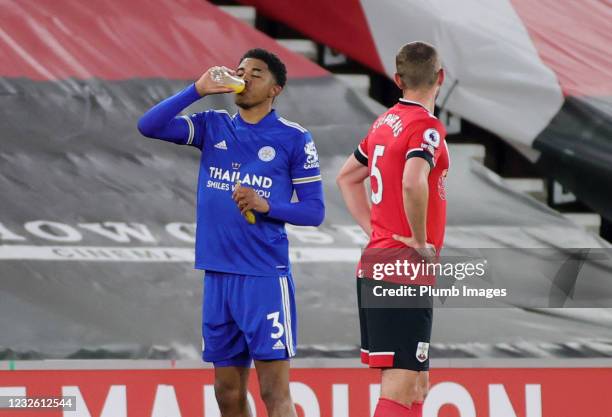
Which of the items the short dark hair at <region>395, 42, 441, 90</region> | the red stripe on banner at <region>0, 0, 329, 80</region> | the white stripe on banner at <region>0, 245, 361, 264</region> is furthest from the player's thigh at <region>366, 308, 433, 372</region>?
the red stripe on banner at <region>0, 0, 329, 80</region>

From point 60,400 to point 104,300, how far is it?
46 cm

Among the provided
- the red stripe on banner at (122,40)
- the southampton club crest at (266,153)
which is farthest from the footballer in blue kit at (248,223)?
the red stripe on banner at (122,40)

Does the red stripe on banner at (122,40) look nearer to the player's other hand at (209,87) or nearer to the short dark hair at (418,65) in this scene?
the player's other hand at (209,87)

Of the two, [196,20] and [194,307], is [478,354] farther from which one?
[196,20]

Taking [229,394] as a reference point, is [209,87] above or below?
above

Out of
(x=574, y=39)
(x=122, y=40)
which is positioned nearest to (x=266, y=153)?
(x=122, y=40)

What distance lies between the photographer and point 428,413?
5.00 m

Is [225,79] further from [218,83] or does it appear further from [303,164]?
[303,164]

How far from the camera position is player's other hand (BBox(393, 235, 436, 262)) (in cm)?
370

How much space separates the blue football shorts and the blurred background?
0.91 metres

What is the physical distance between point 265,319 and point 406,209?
0.69 meters

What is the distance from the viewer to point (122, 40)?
5.33 m

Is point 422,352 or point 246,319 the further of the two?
point 246,319

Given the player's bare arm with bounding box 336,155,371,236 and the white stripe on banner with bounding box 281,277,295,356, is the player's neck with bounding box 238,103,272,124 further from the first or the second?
the white stripe on banner with bounding box 281,277,295,356
